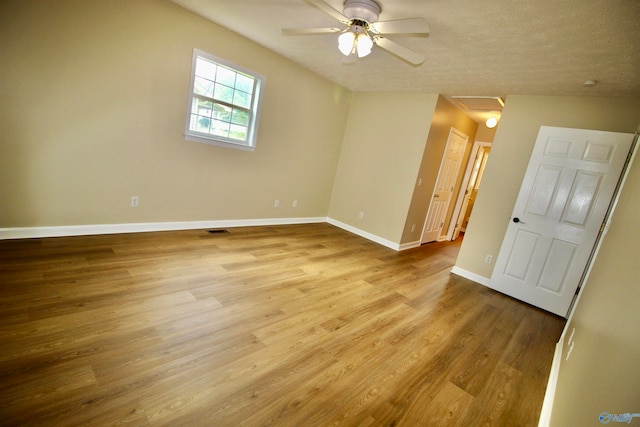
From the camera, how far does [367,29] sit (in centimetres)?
224

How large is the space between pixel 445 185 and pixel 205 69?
4340mm

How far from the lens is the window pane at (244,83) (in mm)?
3689

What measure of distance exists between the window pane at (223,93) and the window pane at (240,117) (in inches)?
6.1

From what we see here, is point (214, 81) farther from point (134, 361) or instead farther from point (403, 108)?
point (134, 361)

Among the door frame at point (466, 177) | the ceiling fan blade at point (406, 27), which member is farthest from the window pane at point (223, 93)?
the door frame at point (466, 177)

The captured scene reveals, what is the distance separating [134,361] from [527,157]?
4333mm

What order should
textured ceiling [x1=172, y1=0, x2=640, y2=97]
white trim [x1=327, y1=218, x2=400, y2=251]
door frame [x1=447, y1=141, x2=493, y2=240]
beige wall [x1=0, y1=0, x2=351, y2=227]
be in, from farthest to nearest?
1. door frame [x1=447, y1=141, x2=493, y2=240]
2. white trim [x1=327, y1=218, x2=400, y2=251]
3. beige wall [x1=0, y1=0, x2=351, y2=227]
4. textured ceiling [x1=172, y1=0, x2=640, y2=97]

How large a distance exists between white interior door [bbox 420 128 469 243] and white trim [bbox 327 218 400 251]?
2.64 ft

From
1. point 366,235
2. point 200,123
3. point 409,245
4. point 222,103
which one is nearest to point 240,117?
point 222,103

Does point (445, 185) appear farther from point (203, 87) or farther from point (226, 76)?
point (203, 87)

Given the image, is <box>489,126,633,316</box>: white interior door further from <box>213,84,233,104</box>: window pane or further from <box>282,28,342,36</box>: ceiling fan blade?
<box>213,84,233,104</box>: window pane

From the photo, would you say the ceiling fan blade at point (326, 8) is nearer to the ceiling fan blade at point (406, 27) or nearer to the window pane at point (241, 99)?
the ceiling fan blade at point (406, 27)

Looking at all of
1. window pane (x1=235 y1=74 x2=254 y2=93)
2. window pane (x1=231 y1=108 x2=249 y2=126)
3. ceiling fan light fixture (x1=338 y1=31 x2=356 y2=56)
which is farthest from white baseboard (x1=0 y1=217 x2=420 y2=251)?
ceiling fan light fixture (x1=338 y1=31 x2=356 y2=56)

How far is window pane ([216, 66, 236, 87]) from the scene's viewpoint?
3506 mm
